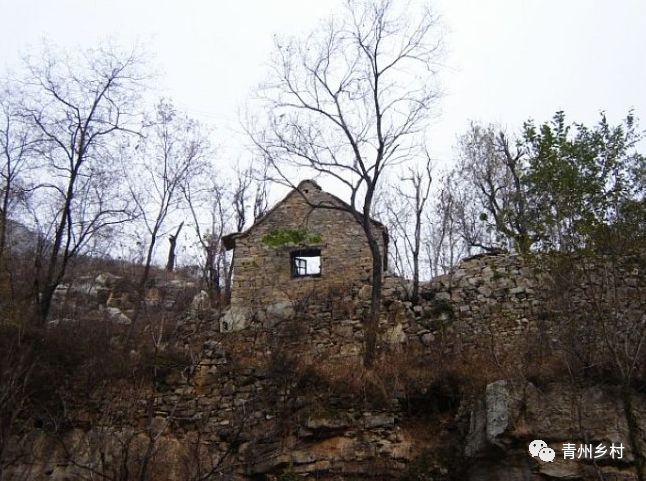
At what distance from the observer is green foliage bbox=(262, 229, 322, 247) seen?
15656 mm

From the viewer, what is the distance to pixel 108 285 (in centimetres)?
1981

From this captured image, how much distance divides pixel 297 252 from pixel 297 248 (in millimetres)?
131

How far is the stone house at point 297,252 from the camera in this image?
15.2m

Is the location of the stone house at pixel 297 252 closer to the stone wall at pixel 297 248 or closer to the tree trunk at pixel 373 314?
the stone wall at pixel 297 248

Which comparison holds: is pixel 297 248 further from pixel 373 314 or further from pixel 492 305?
pixel 492 305

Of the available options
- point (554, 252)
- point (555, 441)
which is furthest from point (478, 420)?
point (554, 252)

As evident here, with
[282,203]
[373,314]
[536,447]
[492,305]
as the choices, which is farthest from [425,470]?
[282,203]

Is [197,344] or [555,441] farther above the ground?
[197,344]

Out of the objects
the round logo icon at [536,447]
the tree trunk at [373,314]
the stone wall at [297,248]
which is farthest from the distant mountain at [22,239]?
the round logo icon at [536,447]

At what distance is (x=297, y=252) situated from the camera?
15.8 m

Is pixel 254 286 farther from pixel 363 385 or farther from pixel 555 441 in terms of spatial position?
pixel 555 441

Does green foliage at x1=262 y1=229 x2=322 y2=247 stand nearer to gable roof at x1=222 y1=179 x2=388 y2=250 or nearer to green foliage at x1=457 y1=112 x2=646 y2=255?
gable roof at x1=222 y1=179 x2=388 y2=250

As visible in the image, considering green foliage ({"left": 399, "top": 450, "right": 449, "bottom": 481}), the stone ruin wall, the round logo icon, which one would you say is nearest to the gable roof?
the stone ruin wall

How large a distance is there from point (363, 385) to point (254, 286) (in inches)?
196
